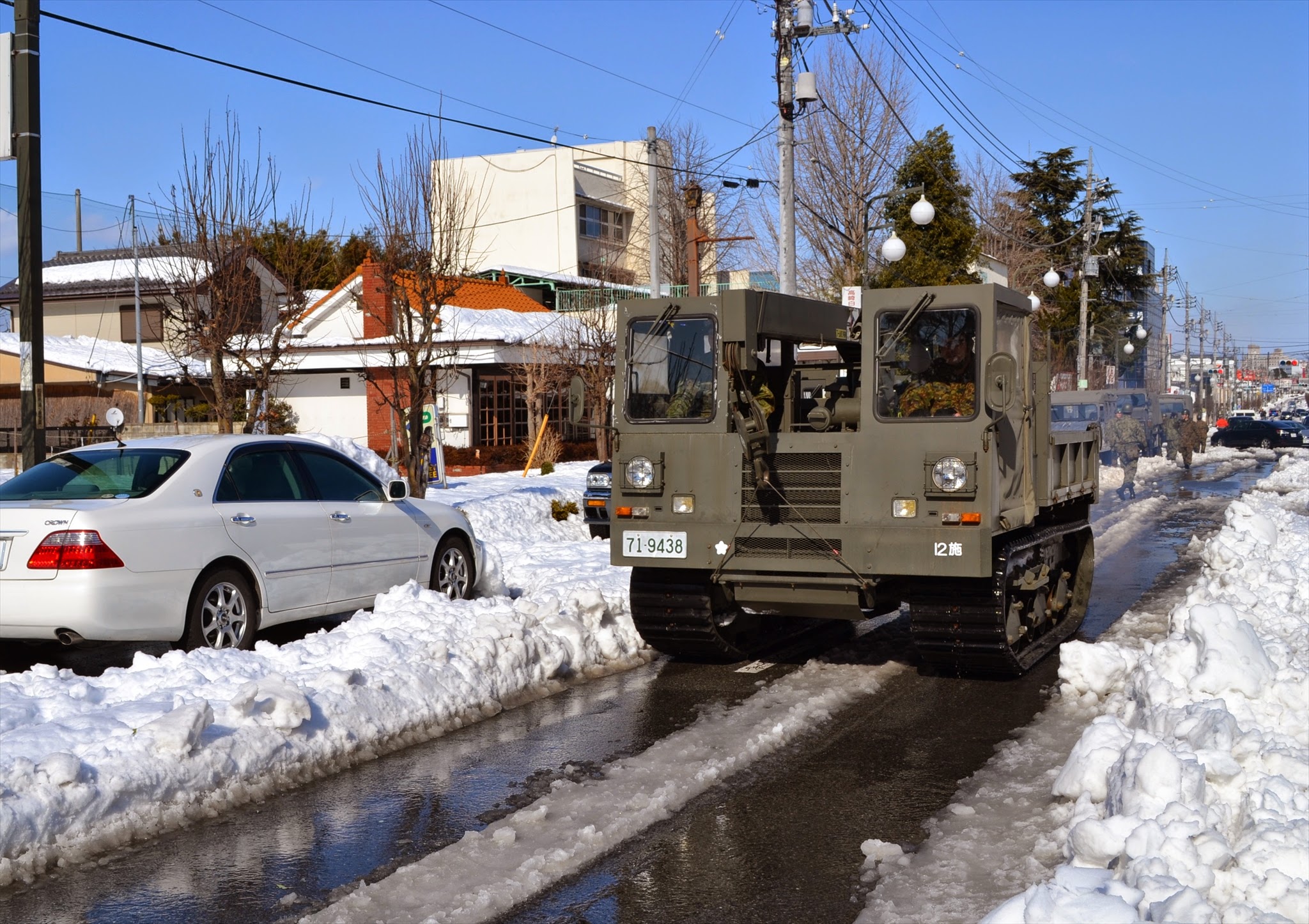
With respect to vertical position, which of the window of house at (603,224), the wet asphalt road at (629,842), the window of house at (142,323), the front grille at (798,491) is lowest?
the wet asphalt road at (629,842)

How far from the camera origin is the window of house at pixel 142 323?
47750 mm

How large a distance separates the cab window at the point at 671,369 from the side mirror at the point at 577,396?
1.13 ft

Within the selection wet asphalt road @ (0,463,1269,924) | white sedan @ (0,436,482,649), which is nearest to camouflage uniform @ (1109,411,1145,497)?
wet asphalt road @ (0,463,1269,924)

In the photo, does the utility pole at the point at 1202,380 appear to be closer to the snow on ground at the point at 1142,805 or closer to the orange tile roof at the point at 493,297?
the orange tile roof at the point at 493,297

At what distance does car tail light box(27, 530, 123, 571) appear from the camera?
27.1ft

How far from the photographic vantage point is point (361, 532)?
34.8 feet

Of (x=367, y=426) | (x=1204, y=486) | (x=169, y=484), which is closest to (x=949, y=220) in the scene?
(x=1204, y=486)

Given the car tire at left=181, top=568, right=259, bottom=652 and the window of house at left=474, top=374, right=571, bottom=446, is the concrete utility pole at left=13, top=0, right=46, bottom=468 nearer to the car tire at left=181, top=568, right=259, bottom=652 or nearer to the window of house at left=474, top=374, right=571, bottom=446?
the car tire at left=181, top=568, right=259, bottom=652

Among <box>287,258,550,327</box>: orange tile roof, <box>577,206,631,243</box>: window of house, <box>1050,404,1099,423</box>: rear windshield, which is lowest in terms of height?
<box>1050,404,1099,423</box>: rear windshield

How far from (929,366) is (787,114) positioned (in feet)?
36.5

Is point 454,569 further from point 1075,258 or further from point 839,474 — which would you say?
point 1075,258

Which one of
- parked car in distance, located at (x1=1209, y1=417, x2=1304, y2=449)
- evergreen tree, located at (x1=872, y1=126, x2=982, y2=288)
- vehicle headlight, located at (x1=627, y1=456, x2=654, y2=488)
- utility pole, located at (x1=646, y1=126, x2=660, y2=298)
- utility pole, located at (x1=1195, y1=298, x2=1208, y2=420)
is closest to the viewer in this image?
vehicle headlight, located at (x1=627, y1=456, x2=654, y2=488)

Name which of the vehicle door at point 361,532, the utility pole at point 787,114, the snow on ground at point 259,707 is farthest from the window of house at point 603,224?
the snow on ground at point 259,707

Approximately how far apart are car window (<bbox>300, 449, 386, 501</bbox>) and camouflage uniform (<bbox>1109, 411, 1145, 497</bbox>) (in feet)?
78.6
